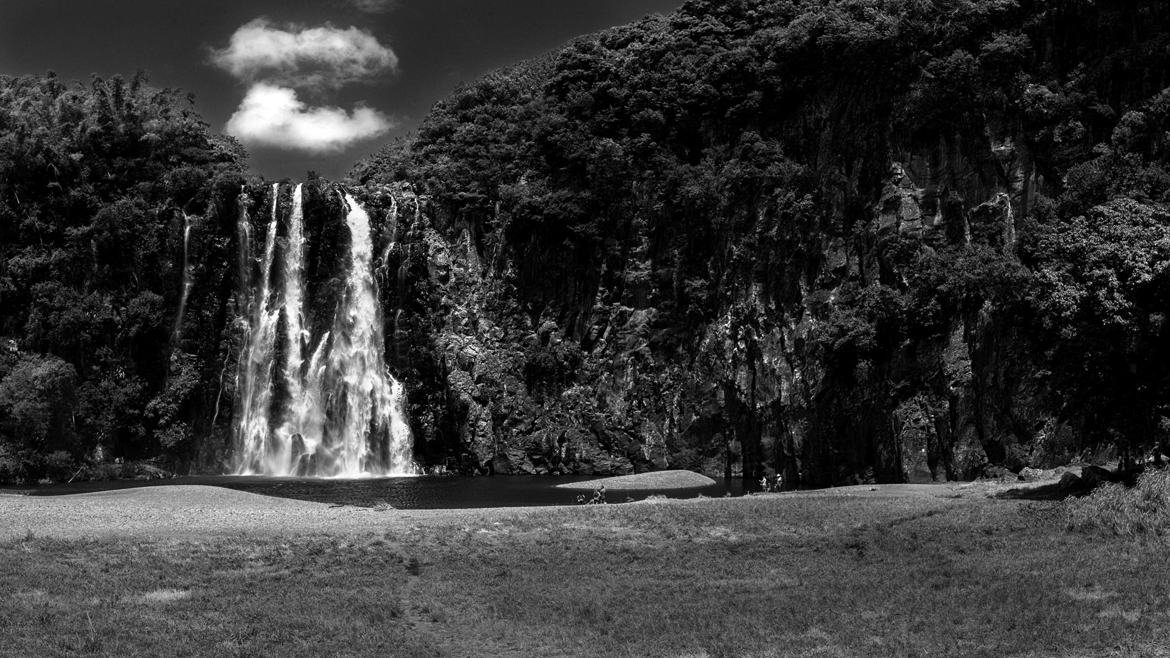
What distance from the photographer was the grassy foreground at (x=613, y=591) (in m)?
17.5

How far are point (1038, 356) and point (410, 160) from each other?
66231 mm

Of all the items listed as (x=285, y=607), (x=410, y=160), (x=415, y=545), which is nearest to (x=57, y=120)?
(x=410, y=160)

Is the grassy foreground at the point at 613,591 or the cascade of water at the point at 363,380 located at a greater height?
the cascade of water at the point at 363,380

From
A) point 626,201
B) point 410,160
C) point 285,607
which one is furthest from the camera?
point 410,160

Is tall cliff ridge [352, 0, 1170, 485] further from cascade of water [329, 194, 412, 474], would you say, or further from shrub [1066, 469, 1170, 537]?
shrub [1066, 469, 1170, 537]

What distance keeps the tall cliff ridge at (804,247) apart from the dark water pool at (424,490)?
8.30 m

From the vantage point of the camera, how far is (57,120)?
3233 inches

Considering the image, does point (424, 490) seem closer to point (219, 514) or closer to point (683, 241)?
point (219, 514)

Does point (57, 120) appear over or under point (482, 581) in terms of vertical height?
over

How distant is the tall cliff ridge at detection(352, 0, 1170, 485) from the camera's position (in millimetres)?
44156

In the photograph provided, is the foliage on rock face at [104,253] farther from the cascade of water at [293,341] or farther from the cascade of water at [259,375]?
the cascade of water at [293,341]

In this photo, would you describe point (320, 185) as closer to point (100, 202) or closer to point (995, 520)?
point (100, 202)

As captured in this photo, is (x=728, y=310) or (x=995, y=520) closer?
(x=995, y=520)

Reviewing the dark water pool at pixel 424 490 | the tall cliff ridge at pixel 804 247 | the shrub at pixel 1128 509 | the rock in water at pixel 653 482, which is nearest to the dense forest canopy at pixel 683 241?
the tall cliff ridge at pixel 804 247
